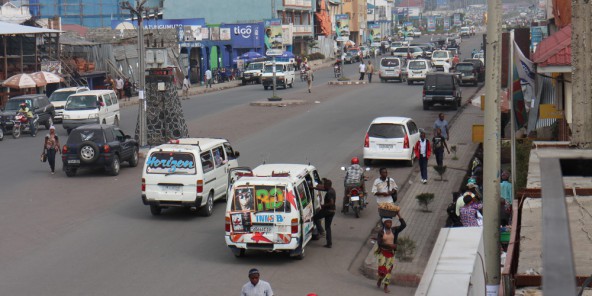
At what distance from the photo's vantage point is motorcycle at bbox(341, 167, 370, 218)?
20.5 meters

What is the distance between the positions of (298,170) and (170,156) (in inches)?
140

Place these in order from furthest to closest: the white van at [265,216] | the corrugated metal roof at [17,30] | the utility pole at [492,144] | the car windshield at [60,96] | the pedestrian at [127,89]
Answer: the pedestrian at [127,89], the corrugated metal roof at [17,30], the car windshield at [60,96], the white van at [265,216], the utility pole at [492,144]

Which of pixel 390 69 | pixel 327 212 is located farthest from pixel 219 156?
pixel 390 69

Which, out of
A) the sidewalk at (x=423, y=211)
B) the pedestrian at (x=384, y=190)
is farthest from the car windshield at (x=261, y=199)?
the pedestrian at (x=384, y=190)

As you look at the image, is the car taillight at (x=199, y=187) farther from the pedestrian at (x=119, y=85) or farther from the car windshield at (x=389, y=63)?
the car windshield at (x=389, y=63)

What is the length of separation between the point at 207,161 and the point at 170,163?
96 centimetres

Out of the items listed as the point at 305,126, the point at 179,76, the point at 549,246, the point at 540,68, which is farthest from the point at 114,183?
the point at 179,76

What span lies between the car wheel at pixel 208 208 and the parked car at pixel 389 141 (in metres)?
7.65

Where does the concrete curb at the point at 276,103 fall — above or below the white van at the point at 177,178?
above

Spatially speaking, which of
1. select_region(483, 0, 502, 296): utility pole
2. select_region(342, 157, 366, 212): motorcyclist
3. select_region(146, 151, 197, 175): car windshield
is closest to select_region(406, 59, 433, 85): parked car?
select_region(342, 157, 366, 212): motorcyclist

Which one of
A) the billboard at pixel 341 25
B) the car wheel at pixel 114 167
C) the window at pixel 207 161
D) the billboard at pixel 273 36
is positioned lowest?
the car wheel at pixel 114 167

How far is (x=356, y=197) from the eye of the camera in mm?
20500

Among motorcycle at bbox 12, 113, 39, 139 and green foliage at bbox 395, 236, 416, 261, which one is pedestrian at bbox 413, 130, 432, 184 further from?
motorcycle at bbox 12, 113, 39, 139

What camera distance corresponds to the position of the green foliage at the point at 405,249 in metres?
16.3
